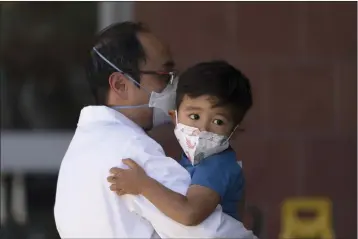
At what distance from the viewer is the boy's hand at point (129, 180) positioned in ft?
7.88

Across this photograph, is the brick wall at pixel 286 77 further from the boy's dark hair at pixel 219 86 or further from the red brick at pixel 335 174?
the boy's dark hair at pixel 219 86

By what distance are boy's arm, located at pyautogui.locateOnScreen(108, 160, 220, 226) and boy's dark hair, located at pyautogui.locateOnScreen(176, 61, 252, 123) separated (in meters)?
0.28

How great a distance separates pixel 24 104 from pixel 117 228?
3.25 metres

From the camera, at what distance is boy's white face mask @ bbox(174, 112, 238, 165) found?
2.56 metres

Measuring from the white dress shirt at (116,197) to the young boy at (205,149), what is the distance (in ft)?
0.10

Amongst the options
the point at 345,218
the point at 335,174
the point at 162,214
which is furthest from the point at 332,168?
the point at 162,214

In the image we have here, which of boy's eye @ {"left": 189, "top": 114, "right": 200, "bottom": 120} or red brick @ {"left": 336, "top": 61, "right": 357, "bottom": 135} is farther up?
boy's eye @ {"left": 189, "top": 114, "right": 200, "bottom": 120}

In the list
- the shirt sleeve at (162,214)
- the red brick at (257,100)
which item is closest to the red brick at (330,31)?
the red brick at (257,100)

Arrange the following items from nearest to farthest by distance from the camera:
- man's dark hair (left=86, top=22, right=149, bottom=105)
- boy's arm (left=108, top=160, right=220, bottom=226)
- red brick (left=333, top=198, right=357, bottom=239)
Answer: boy's arm (left=108, top=160, right=220, bottom=226)
man's dark hair (left=86, top=22, right=149, bottom=105)
red brick (left=333, top=198, right=357, bottom=239)

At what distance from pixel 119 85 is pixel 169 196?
46cm

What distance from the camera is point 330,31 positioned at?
16.5 feet

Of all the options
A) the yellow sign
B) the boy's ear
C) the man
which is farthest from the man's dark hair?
the yellow sign

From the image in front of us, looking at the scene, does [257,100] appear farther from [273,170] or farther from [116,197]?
[116,197]

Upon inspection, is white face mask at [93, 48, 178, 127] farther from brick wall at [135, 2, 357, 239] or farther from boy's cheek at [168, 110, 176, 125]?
brick wall at [135, 2, 357, 239]
